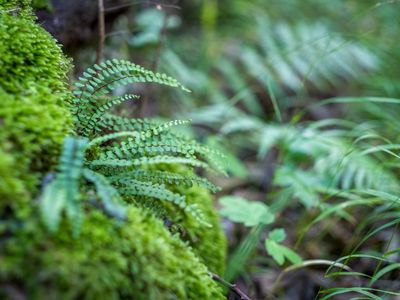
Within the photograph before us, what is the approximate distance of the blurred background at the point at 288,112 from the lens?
8.38ft

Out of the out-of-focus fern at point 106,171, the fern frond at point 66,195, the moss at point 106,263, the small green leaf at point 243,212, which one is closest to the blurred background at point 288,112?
the small green leaf at point 243,212

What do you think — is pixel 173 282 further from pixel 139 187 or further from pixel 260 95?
pixel 260 95

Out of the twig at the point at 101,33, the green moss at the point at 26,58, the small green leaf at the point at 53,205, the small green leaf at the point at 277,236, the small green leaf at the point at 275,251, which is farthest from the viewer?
the twig at the point at 101,33

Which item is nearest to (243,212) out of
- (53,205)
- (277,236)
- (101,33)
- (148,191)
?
(277,236)

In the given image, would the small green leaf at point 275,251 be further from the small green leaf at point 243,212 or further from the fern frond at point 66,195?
the fern frond at point 66,195

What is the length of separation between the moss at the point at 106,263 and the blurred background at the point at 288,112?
0.62 m

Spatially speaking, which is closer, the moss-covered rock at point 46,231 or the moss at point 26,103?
the moss-covered rock at point 46,231

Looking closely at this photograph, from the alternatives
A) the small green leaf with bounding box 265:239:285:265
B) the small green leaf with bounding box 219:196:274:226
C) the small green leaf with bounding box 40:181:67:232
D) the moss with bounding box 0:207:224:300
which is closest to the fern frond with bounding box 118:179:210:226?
the moss with bounding box 0:207:224:300

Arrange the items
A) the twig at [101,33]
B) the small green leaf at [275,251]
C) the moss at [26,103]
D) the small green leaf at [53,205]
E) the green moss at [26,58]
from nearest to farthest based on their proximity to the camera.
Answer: the small green leaf at [53,205]
the moss at [26,103]
the green moss at [26,58]
the small green leaf at [275,251]
the twig at [101,33]

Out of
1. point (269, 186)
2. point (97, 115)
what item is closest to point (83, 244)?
point (97, 115)

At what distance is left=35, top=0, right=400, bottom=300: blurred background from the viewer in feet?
8.38

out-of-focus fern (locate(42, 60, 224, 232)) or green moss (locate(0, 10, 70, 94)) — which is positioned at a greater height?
green moss (locate(0, 10, 70, 94))

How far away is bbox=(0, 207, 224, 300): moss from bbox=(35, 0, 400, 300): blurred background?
623 mm

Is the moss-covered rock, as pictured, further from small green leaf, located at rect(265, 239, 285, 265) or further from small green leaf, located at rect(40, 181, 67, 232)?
small green leaf, located at rect(265, 239, 285, 265)
